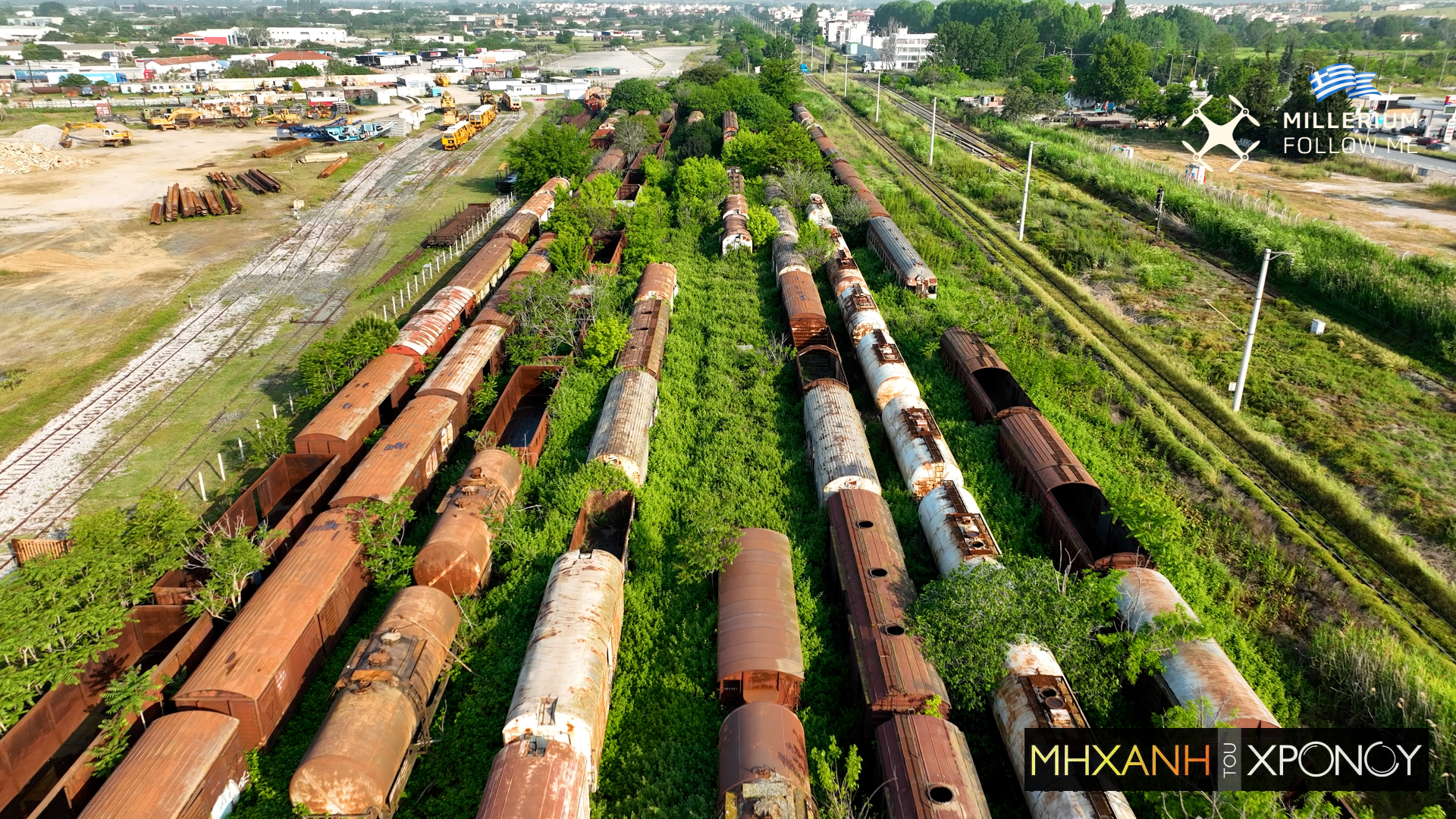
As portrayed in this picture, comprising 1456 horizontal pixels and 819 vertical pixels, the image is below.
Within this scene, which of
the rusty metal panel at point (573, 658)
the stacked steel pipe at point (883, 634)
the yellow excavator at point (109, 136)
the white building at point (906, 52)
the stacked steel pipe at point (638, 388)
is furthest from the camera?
the white building at point (906, 52)

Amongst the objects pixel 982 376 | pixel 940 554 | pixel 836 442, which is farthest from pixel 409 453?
pixel 982 376

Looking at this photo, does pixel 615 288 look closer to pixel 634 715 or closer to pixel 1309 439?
pixel 634 715

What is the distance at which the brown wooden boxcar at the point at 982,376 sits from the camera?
2833 centimetres

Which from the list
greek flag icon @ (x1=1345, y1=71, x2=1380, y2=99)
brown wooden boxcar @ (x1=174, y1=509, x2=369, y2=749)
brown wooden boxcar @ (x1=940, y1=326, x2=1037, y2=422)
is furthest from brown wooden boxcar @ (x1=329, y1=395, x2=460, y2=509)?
greek flag icon @ (x1=1345, y1=71, x2=1380, y2=99)

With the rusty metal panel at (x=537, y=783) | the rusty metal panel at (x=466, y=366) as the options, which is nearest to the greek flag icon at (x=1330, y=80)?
the rusty metal panel at (x=466, y=366)

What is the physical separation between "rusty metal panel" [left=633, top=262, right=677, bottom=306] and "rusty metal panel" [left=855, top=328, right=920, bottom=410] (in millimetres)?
9853

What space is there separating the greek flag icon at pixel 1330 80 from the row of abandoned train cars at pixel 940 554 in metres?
62.4

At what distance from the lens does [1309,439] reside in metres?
27.6

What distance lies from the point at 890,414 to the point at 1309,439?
14510mm

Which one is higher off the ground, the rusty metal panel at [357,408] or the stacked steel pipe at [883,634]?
the rusty metal panel at [357,408]

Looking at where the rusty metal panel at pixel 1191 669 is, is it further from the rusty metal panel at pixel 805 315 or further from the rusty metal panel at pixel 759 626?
the rusty metal panel at pixel 805 315

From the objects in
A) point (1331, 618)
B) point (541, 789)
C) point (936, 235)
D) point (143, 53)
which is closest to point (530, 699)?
point (541, 789)

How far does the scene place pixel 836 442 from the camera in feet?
81.1

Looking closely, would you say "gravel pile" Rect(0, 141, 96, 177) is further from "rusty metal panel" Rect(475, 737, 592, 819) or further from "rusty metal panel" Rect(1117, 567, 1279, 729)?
"rusty metal panel" Rect(1117, 567, 1279, 729)
